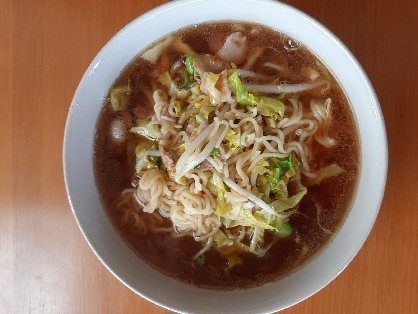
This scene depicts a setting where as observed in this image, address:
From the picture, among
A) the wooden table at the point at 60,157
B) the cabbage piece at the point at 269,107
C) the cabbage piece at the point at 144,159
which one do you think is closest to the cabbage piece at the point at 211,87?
the cabbage piece at the point at 269,107

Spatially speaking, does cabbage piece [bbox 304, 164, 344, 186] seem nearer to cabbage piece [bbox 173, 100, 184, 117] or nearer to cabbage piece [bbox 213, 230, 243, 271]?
cabbage piece [bbox 213, 230, 243, 271]

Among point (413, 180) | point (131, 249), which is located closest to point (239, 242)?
point (131, 249)

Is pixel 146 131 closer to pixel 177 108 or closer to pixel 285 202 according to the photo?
pixel 177 108

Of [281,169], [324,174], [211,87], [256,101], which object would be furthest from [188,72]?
[324,174]

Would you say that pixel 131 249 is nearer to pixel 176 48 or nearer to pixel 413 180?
pixel 176 48

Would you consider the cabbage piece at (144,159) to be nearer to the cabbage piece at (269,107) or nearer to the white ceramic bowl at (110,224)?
the white ceramic bowl at (110,224)

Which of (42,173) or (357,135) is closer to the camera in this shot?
(357,135)

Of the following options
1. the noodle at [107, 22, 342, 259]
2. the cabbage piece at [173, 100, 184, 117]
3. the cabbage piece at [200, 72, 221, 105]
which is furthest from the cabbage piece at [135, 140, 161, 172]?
the cabbage piece at [200, 72, 221, 105]
